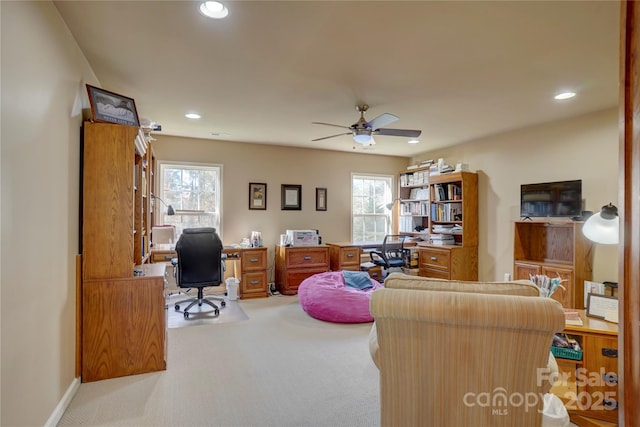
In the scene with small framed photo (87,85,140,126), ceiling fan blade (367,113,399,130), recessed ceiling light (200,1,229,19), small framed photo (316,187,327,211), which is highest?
recessed ceiling light (200,1,229,19)

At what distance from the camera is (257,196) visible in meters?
5.60

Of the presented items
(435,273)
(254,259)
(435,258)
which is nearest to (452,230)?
(435,258)

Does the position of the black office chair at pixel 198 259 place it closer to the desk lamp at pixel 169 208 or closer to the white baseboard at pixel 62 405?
the desk lamp at pixel 169 208

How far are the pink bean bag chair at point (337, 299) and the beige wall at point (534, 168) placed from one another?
6.81 feet

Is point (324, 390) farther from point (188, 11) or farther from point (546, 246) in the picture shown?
→ point (546, 246)

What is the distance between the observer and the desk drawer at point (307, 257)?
206 inches

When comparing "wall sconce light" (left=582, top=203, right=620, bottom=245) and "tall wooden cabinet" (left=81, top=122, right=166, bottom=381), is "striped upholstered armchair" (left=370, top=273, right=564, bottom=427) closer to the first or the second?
"wall sconce light" (left=582, top=203, right=620, bottom=245)

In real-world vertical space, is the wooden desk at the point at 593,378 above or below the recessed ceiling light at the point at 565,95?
below

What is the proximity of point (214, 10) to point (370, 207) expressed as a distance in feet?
16.5

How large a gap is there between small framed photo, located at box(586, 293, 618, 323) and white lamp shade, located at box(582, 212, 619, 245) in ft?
1.26

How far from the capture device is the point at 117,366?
2.53 meters

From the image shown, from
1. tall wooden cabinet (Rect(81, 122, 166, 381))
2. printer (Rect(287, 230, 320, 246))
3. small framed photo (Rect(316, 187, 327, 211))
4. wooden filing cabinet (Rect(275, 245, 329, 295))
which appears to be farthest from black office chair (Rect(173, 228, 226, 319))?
small framed photo (Rect(316, 187, 327, 211))

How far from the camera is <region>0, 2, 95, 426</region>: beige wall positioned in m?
1.48

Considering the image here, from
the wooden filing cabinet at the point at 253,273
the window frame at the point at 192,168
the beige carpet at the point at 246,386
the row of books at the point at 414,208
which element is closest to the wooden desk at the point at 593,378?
the beige carpet at the point at 246,386
